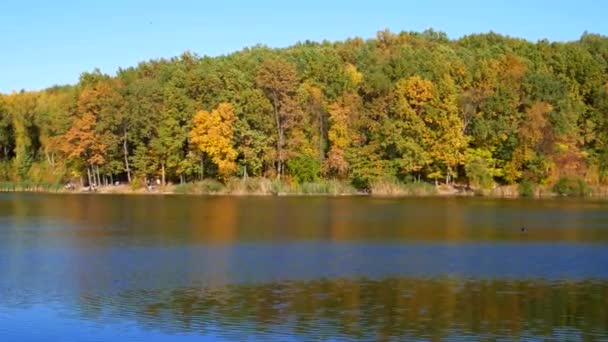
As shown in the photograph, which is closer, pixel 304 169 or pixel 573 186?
pixel 573 186

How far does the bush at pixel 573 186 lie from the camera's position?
68.9 meters

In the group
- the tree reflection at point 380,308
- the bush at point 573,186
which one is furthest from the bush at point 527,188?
the tree reflection at point 380,308

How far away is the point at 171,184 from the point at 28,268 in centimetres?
5416

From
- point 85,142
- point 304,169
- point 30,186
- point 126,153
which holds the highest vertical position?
point 85,142

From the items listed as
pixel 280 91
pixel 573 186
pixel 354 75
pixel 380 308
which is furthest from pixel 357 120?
pixel 380 308

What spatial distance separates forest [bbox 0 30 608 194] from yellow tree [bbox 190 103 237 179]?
0.36 ft

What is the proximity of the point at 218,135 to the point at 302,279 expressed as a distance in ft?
165

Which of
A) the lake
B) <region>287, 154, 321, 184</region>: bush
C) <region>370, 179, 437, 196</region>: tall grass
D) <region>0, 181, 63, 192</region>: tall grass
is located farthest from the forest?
the lake

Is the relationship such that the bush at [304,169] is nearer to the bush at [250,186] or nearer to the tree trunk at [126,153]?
the bush at [250,186]

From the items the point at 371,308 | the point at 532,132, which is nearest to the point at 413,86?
the point at 532,132

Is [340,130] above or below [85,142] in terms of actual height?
above

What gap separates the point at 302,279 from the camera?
22.4m

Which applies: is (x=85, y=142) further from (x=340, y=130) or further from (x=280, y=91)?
(x=340, y=130)

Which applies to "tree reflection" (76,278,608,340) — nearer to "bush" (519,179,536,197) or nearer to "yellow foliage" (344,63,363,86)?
"bush" (519,179,536,197)
